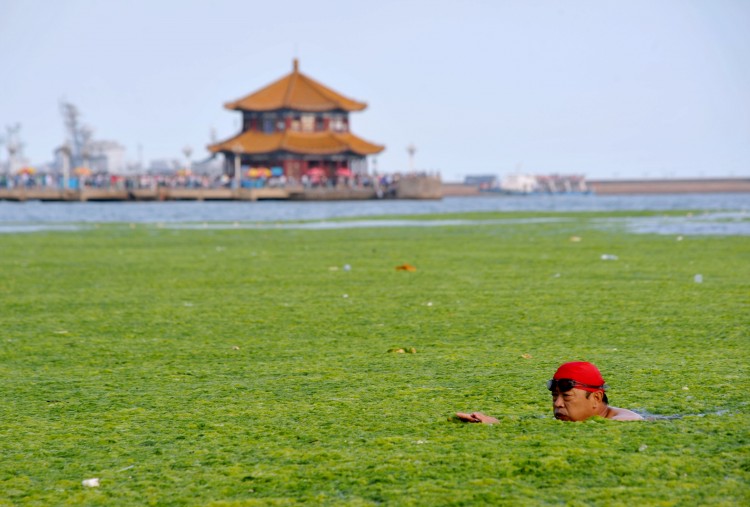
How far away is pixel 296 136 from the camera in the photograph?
98.1m

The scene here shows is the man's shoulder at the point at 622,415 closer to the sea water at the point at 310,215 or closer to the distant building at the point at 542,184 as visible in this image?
the sea water at the point at 310,215

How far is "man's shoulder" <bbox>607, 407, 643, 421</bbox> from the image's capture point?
4.81 m

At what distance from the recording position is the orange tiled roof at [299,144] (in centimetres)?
9656

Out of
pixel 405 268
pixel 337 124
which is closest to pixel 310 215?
pixel 405 268

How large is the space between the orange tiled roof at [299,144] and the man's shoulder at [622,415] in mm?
91597

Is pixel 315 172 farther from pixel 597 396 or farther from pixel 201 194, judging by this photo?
pixel 597 396

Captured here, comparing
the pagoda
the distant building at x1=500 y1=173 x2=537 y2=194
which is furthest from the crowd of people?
the distant building at x1=500 y1=173 x2=537 y2=194

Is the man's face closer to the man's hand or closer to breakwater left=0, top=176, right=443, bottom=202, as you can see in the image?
the man's hand

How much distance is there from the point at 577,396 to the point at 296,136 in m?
94.3

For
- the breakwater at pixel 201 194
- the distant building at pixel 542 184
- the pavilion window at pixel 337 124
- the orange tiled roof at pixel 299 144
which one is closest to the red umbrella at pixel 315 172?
the breakwater at pixel 201 194

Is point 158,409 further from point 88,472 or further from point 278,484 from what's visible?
point 278,484

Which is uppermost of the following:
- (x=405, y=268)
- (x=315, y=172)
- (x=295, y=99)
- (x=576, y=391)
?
(x=295, y=99)

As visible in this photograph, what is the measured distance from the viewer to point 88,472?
418 cm

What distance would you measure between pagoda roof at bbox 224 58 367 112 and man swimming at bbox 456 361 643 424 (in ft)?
307
